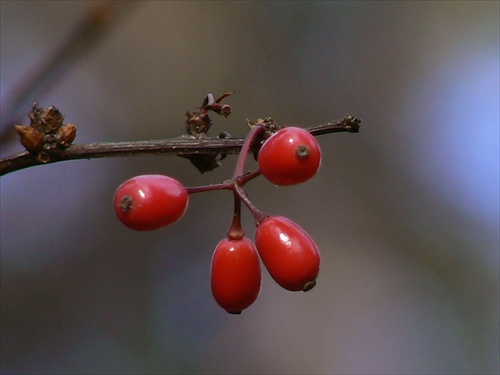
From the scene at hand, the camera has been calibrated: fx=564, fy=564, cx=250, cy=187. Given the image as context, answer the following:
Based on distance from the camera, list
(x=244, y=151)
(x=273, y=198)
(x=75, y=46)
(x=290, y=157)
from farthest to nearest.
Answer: (x=273, y=198) → (x=75, y=46) → (x=244, y=151) → (x=290, y=157)

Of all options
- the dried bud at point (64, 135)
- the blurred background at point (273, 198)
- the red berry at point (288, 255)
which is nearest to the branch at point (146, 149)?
the dried bud at point (64, 135)

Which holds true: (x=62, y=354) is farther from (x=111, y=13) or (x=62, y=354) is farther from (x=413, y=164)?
(x=413, y=164)

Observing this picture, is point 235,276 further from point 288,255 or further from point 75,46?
point 75,46

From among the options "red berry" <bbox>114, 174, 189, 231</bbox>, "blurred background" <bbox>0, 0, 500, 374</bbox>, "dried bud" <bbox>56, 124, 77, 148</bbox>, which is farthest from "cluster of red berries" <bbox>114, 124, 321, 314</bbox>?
"blurred background" <bbox>0, 0, 500, 374</bbox>

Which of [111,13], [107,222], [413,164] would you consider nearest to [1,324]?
[107,222]

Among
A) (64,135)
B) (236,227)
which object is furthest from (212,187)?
(64,135)
